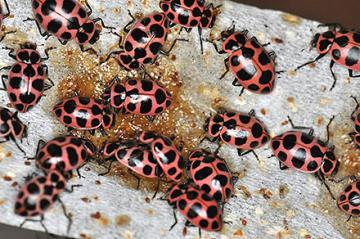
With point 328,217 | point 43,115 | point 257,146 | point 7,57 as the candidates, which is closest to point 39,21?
point 7,57

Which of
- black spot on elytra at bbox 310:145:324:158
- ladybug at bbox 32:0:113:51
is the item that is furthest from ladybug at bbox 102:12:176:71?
black spot on elytra at bbox 310:145:324:158

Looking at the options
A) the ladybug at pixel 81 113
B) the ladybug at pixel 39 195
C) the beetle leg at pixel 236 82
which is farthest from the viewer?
the beetle leg at pixel 236 82

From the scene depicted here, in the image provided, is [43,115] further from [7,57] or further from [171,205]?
[171,205]

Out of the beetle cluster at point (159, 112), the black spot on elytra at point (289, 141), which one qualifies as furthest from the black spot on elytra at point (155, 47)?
the black spot on elytra at point (289, 141)

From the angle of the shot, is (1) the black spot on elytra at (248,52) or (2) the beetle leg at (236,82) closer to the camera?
(1) the black spot on elytra at (248,52)

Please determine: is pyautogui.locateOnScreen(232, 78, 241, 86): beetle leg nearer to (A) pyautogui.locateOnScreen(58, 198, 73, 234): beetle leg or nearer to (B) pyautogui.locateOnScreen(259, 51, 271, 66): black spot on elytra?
(B) pyautogui.locateOnScreen(259, 51, 271, 66): black spot on elytra

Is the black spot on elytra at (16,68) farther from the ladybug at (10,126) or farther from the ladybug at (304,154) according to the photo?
the ladybug at (304,154)

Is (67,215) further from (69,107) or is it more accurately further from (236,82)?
(236,82)

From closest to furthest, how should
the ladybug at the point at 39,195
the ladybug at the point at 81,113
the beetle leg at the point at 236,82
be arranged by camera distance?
the ladybug at the point at 39,195 → the ladybug at the point at 81,113 → the beetle leg at the point at 236,82
